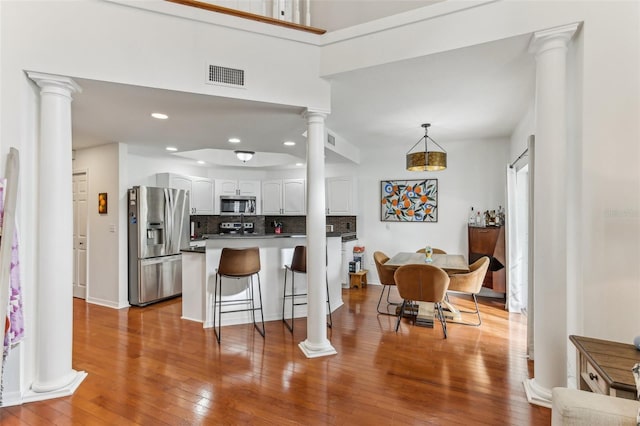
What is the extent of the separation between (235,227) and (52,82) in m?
4.64

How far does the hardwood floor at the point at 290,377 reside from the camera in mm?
2055

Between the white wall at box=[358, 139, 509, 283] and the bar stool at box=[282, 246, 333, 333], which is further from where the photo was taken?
the white wall at box=[358, 139, 509, 283]

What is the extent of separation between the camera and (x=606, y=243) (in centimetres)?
194

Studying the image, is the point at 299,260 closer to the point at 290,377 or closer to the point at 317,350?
the point at 317,350

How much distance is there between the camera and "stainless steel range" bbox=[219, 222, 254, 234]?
6.65 m

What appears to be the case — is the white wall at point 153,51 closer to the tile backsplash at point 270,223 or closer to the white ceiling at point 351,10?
the white ceiling at point 351,10

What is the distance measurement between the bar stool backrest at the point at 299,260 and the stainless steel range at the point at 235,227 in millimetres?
3261

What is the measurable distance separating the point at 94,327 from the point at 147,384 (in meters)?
1.85

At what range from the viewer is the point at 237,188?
6.77m

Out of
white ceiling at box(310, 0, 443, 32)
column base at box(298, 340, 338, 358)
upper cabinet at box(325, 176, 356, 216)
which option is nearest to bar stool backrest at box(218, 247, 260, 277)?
column base at box(298, 340, 338, 358)

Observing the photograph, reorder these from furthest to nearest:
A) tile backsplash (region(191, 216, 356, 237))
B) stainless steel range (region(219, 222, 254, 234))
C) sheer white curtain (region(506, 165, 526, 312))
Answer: stainless steel range (region(219, 222, 254, 234)), tile backsplash (region(191, 216, 356, 237)), sheer white curtain (region(506, 165, 526, 312))

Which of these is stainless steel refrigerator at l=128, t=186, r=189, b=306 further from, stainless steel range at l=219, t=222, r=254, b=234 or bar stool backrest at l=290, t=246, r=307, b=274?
bar stool backrest at l=290, t=246, r=307, b=274

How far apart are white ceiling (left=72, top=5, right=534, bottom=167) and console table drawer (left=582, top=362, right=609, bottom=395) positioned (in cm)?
218

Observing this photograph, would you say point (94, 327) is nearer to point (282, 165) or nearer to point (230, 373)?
point (230, 373)
